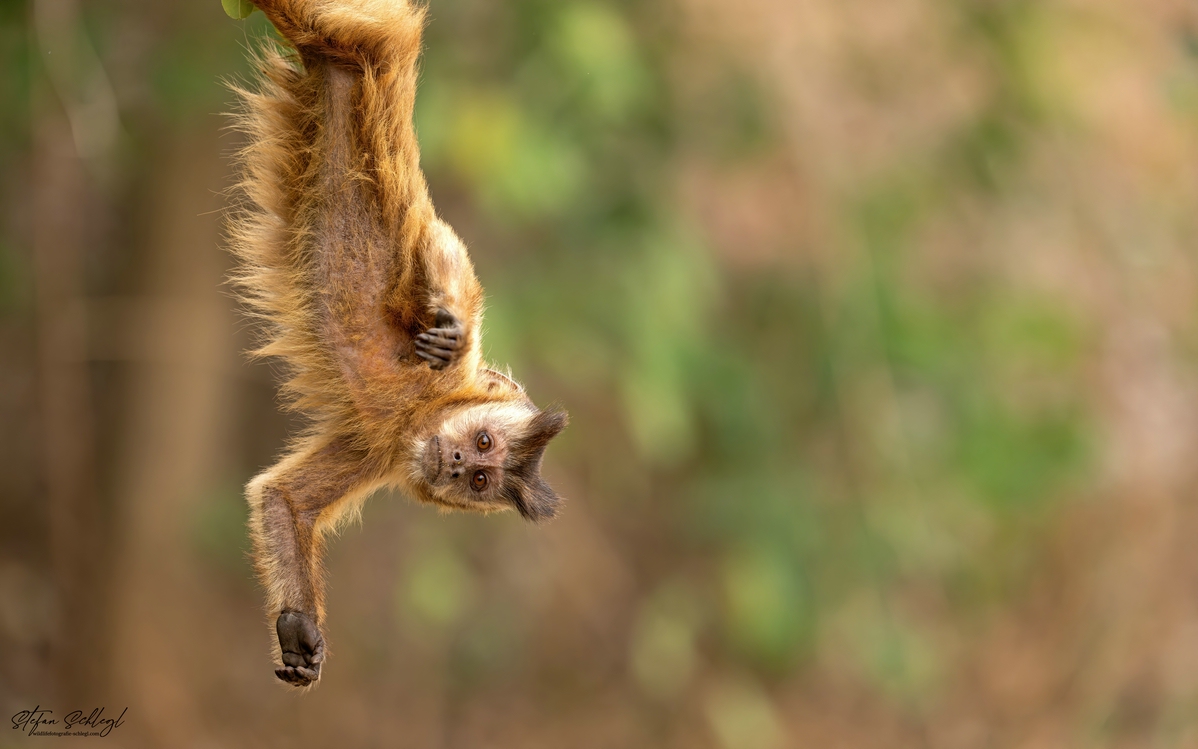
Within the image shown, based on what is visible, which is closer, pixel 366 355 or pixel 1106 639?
pixel 366 355

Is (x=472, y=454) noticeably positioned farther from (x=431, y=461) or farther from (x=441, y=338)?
(x=441, y=338)

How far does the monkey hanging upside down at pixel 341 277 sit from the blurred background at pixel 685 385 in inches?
63.4

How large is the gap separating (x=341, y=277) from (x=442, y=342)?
25 centimetres

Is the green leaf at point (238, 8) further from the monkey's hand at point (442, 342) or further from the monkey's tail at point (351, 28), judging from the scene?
the monkey's hand at point (442, 342)

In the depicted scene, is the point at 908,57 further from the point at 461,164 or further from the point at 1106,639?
the point at 1106,639

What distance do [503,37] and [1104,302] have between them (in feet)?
18.9

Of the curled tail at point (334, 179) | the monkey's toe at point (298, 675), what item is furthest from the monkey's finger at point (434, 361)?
the monkey's toe at point (298, 675)

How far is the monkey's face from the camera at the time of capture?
2928 millimetres

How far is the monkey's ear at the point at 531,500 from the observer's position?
10.5ft

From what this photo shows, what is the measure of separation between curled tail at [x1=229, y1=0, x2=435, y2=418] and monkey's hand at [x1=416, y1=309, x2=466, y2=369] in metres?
0.15

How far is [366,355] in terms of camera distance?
8.59ft

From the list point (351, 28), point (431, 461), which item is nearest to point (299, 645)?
point (431, 461)

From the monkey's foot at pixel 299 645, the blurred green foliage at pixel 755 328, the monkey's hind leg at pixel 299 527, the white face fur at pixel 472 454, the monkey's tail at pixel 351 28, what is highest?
the blurred green foliage at pixel 755 328

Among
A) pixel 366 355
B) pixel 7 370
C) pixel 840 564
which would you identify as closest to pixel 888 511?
pixel 840 564
